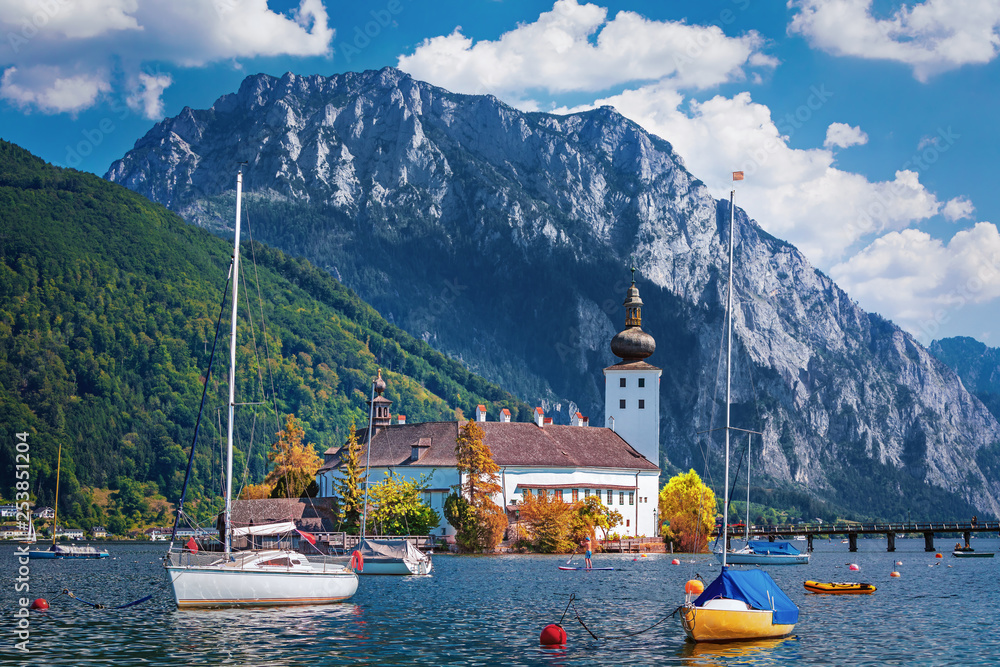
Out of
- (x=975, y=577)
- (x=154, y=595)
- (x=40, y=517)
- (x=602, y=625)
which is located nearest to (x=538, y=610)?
(x=602, y=625)

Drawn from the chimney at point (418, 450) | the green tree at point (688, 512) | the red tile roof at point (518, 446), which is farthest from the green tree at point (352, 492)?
the green tree at point (688, 512)

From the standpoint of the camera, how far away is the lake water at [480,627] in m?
37.8

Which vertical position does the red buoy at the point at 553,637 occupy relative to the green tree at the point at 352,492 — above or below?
below

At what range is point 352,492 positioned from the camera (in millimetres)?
111938

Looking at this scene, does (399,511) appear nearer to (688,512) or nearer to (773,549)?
(688,512)

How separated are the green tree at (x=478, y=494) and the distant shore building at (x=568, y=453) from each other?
3.13m

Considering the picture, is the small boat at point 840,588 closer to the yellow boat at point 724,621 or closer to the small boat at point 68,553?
the yellow boat at point 724,621

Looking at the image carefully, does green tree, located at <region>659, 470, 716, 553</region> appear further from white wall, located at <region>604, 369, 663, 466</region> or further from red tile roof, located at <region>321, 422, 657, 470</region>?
white wall, located at <region>604, 369, 663, 466</region>

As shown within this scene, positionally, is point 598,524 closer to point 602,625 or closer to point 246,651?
point 602,625

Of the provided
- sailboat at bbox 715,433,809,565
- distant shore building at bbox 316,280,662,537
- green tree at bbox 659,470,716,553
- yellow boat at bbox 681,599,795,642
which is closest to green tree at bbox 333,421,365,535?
distant shore building at bbox 316,280,662,537

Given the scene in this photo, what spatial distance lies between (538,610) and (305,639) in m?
14.9

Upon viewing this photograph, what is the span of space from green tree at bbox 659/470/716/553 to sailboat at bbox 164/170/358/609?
7365 centimetres

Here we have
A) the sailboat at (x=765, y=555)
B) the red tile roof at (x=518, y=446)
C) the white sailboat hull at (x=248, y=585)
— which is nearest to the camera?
the white sailboat hull at (x=248, y=585)

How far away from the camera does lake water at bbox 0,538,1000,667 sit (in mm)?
37812
